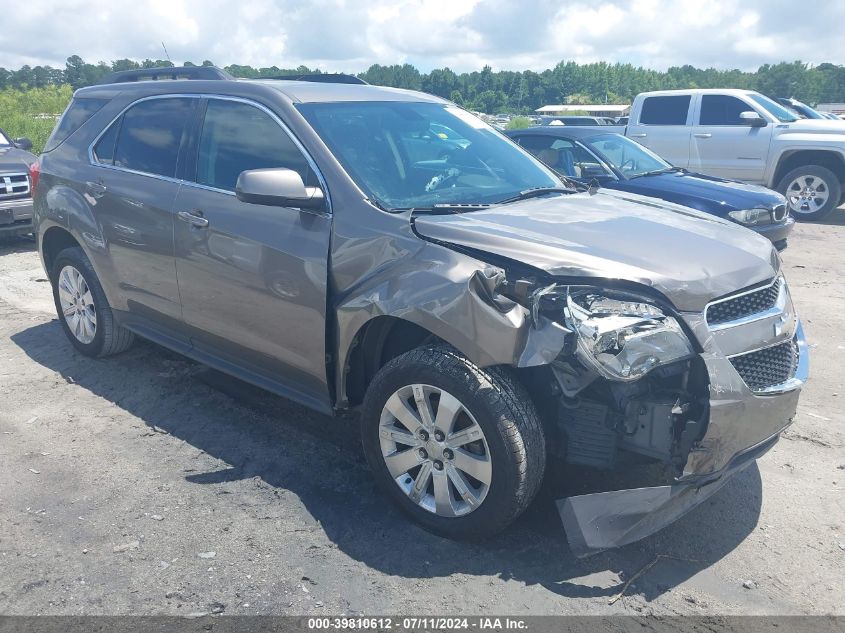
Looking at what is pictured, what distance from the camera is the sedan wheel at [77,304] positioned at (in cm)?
530

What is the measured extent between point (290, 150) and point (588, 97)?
147107 mm

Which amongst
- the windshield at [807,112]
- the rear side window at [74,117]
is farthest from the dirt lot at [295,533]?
the windshield at [807,112]

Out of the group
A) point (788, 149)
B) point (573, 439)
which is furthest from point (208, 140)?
point (788, 149)

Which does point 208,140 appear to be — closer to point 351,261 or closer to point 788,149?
point 351,261

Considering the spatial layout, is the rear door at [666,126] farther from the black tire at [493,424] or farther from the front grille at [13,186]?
the black tire at [493,424]

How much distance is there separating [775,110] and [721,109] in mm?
889

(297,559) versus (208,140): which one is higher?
(208,140)

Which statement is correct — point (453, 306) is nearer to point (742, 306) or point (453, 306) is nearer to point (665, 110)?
point (742, 306)

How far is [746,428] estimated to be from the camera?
9.70 feet

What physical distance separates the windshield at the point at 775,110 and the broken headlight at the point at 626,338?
11.2m

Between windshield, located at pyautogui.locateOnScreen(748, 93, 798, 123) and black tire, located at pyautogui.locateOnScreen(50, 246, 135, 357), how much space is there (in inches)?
439

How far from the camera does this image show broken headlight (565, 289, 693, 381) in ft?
9.25

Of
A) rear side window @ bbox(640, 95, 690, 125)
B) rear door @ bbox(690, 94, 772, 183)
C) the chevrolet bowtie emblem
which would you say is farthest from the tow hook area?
rear side window @ bbox(640, 95, 690, 125)

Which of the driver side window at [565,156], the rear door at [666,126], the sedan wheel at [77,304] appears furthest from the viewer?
the rear door at [666,126]
